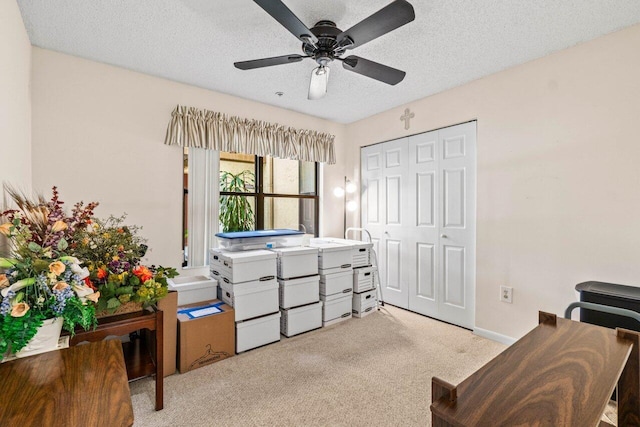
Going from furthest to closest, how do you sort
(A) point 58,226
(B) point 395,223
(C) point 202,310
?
(B) point 395,223 → (C) point 202,310 → (A) point 58,226

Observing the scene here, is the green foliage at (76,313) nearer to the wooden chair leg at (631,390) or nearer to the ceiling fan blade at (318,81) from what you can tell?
the ceiling fan blade at (318,81)

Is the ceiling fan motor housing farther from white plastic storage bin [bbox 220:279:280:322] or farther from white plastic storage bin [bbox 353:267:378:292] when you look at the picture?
white plastic storage bin [bbox 353:267:378:292]

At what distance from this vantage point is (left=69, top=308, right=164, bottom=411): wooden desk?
1.62 meters

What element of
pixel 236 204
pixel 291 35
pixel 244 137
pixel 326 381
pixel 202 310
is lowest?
pixel 326 381

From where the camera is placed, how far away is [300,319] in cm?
284

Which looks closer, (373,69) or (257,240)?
(373,69)

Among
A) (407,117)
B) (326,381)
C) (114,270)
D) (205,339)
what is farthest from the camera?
(407,117)

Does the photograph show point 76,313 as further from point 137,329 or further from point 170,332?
point 170,332

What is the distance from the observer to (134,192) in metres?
2.64

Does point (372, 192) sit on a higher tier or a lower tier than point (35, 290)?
higher

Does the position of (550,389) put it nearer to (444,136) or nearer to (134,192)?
(444,136)

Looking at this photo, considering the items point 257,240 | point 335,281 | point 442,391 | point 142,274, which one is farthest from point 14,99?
point 335,281

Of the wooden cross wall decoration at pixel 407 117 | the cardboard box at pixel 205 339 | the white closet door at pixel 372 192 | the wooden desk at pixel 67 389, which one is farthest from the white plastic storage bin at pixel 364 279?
the wooden desk at pixel 67 389

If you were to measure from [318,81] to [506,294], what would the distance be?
2.38 m
